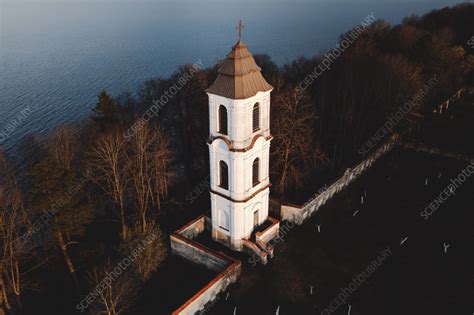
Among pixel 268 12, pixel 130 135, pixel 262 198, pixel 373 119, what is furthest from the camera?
pixel 268 12

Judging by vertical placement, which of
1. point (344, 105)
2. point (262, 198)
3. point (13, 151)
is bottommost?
point (13, 151)

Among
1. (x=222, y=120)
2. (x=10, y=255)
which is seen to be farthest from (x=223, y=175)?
(x=10, y=255)

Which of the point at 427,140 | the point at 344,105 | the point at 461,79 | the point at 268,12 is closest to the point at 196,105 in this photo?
the point at 344,105

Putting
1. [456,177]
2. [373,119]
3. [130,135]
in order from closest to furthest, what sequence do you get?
[130,135], [456,177], [373,119]

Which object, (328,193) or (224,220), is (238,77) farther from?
(328,193)

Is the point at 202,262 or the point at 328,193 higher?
the point at 328,193

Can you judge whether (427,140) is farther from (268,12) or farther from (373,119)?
(268,12)

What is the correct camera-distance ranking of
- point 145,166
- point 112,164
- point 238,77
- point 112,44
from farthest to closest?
1. point 112,44
2. point 145,166
3. point 112,164
4. point 238,77
